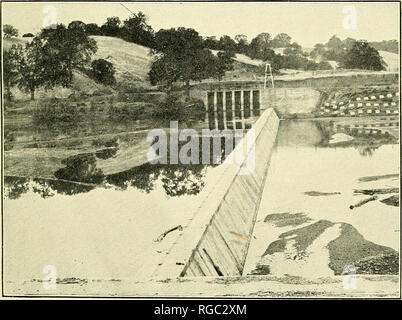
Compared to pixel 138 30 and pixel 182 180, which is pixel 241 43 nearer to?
pixel 138 30

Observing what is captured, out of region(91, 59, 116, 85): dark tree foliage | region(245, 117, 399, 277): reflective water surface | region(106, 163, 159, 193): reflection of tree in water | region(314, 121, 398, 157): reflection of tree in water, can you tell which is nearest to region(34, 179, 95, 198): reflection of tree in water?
region(106, 163, 159, 193): reflection of tree in water

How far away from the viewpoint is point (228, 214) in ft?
23.3

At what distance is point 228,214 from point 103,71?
83.0 inches

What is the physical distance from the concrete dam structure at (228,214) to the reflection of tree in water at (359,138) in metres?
0.60

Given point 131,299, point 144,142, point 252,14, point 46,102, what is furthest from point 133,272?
point 252,14

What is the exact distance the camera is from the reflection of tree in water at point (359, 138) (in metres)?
7.95

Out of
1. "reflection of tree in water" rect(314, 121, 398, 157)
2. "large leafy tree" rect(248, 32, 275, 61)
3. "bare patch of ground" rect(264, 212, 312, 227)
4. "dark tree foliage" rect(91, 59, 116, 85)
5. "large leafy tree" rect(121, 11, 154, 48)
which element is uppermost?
"large leafy tree" rect(121, 11, 154, 48)

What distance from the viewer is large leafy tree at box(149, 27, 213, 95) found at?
7996 millimetres

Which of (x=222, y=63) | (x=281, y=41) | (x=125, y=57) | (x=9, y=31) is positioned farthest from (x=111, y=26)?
(x=281, y=41)

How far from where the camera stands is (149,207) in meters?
7.66

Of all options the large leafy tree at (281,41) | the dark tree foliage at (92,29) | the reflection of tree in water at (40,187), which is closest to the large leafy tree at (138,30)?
the dark tree foliage at (92,29)

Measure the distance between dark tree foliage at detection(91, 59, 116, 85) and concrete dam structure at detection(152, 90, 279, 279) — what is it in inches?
43.2

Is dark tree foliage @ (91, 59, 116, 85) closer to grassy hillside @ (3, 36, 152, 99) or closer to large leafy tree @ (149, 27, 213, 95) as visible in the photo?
grassy hillside @ (3, 36, 152, 99)

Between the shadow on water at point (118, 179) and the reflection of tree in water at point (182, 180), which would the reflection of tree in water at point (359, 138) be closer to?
the shadow on water at point (118, 179)
